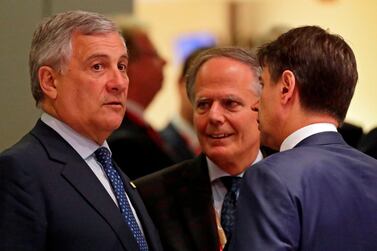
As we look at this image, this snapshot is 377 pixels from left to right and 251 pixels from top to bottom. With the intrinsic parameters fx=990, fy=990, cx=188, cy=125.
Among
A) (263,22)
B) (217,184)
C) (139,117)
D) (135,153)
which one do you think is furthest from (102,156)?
(263,22)

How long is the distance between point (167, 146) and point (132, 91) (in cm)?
68

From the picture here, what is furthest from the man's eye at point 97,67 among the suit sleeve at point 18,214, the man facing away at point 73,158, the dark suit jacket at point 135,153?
the dark suit jacket at point 135,153

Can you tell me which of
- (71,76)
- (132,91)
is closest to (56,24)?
(71,76)

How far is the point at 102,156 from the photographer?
9.70 ft

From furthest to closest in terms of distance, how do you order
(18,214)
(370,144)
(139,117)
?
1. (139,117)
2. (370,144)
3. (18,214)

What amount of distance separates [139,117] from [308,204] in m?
2.15

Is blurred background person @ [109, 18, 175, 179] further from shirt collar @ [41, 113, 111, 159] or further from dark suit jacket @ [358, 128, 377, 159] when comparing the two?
shirt collar @ [41, 113, 111, 159]

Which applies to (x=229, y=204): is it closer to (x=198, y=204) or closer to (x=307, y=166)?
(x=198, y=204)

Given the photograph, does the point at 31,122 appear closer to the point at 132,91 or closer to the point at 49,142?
the point at 49,142

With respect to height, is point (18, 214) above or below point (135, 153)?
above

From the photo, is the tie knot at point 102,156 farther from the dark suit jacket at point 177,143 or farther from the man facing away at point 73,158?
the dark suit jacket at point 177,143

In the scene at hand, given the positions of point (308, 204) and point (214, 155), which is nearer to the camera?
point (308, 204)

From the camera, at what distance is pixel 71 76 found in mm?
2906

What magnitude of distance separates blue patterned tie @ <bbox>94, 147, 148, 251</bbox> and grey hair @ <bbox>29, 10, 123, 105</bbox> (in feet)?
0.83
